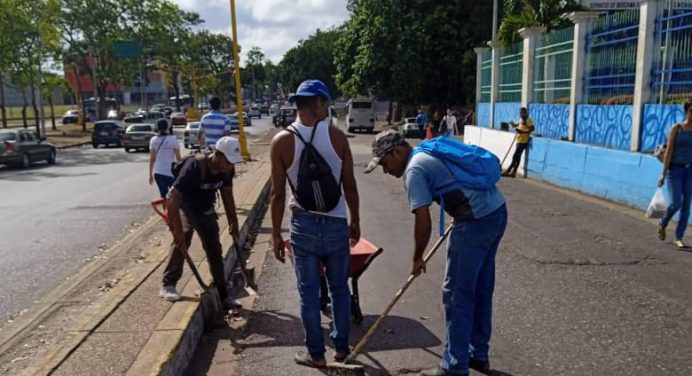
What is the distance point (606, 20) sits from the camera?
11.0m

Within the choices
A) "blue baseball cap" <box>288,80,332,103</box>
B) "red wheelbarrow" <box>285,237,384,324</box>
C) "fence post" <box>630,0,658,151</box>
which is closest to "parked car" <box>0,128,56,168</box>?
"red wheelbarrow" <box>285,237,384,324</box>

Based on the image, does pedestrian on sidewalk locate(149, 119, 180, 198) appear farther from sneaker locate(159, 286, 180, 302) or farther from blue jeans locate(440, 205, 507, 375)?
blue jeans locate(440, 205, 507, 375)

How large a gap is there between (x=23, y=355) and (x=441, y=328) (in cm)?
304

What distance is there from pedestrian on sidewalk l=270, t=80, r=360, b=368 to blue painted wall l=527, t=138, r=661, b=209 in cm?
685

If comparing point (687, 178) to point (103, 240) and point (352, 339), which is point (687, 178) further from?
point (103, 240)

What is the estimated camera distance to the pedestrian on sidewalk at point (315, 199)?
3.53m

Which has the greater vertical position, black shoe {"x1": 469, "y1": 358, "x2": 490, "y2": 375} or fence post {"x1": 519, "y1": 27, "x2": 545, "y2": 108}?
fence post {"x1": 519, "y1": 27, "x2": 545, "y2": 108}

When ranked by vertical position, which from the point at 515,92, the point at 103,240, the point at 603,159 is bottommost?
the point at 103,240

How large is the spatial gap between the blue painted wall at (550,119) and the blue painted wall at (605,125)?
738 millimetres

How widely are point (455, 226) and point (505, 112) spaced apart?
47.0 ft

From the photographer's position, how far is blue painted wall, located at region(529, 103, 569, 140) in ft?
41.7

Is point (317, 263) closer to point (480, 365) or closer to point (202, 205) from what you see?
point (480, 365)

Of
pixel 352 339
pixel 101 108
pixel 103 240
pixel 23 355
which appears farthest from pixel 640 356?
pixel 101 108

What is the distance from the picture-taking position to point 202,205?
4.73m
